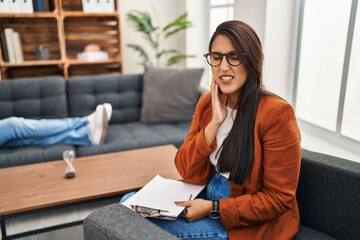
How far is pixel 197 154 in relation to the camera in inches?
50.4

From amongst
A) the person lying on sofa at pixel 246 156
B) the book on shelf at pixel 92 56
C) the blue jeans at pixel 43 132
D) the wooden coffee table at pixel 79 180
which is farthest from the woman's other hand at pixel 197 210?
the book on shelf at pixel 92 56

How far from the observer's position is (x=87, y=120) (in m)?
2.54

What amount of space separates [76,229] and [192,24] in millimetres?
2506

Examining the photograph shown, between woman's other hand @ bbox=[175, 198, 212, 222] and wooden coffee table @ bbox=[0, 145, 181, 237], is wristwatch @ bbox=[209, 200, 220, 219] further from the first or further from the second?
wooden coffee table @ bbox=[0, 145, 181, 237]

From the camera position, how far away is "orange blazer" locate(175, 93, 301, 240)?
43.7 inches

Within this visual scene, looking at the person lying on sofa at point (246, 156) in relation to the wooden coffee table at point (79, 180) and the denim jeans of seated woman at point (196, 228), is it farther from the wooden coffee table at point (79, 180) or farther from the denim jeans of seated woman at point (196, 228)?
the wooden coffee table at point (79, 180)

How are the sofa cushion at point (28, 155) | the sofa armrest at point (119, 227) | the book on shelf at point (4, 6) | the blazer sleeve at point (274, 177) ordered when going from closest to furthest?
1. the sofa armrest at point (119, 227)
2. the blazer sleeve at point (274, 177)
3. the sofa cushion at point (28, 155)
4. the book on shelf at point (4, 6)

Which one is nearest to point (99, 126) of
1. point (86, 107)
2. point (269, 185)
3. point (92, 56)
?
point (86, 107)

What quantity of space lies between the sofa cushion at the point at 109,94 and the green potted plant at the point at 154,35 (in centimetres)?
65

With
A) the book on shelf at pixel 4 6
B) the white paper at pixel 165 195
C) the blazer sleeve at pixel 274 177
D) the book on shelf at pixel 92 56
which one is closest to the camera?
the blazer sleeve at pixel 274 177

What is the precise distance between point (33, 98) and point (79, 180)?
119 centimetres

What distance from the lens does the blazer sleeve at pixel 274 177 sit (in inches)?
43.6

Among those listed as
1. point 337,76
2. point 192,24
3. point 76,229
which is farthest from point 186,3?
point 76,229

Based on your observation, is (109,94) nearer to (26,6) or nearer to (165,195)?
(26,6)
